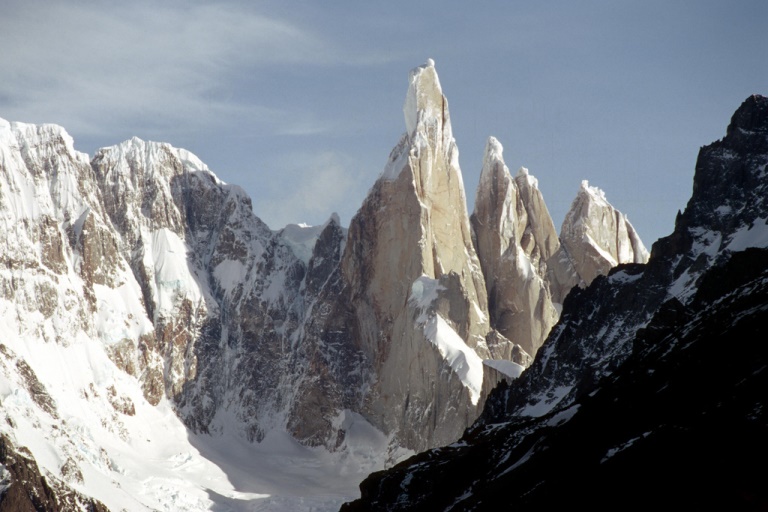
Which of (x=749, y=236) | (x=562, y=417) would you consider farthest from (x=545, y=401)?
(x=562, y=417)

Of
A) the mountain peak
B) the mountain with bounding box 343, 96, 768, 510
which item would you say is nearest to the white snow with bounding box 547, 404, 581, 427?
the mountain with bounding box 343, 96, 768, 510

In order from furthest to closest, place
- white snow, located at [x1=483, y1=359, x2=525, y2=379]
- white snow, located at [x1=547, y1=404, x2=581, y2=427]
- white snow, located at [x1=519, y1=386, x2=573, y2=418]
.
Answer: white snow, located at [x1=483, y1=359, x2=525, y2=379] → white snow, located at [x1=519, y1=386, x2=573, y2=418] → white snow, located at [x1=547, y1=404, x2=581, y2=427]

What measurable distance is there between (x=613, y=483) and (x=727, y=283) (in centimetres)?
4581

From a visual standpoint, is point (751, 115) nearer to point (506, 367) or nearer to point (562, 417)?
point (562, 417)

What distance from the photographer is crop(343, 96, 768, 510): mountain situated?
4925cm

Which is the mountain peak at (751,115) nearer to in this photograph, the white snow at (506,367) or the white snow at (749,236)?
the white snow at (749,236)

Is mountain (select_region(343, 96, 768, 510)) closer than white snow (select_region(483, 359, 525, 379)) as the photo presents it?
Yes

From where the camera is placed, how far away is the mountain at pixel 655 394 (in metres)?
49.2

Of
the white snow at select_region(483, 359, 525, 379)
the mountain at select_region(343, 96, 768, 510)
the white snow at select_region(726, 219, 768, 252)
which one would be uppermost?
the white snow at select_region(483, 359, 525, 379)

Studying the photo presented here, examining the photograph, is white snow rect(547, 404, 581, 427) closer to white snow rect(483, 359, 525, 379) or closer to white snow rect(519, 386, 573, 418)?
white snow rect(519, 386, 573, 418)

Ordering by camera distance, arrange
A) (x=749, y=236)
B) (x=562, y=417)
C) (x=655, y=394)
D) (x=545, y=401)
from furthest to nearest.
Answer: (x=545, y=401) → (x=749, y=236) → (x=562, y=417) → (x=655, y=394)

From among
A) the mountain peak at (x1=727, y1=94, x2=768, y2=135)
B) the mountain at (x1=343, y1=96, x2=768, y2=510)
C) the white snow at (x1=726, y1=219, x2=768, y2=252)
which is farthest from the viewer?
the mountain peak at (x1=727, y1=94, x2=768, y2=135)

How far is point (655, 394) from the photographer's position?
6931 cm

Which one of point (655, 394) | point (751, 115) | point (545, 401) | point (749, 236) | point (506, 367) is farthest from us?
point (506, 367)
